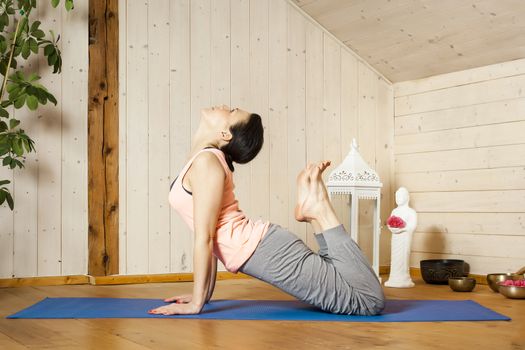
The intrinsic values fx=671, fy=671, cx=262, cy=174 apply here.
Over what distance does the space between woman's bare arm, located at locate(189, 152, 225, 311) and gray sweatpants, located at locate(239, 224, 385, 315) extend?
18 centimetres

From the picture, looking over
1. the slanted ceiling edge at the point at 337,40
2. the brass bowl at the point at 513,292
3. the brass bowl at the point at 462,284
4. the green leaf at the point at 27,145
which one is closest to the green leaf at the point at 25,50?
the green leaf at the point at 27,145

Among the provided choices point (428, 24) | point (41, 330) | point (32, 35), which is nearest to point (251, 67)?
point (428, 24)

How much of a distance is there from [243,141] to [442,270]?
186 centimetres

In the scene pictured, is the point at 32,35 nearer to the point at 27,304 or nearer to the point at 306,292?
the point at 27,304

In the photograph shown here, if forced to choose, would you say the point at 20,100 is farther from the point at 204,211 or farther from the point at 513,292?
the point at 513,292

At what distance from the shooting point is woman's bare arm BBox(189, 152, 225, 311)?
98.8 inches

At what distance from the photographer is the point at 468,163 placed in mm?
4207

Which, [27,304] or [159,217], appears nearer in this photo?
[27,304]

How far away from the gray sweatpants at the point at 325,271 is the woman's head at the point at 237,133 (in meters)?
0.34

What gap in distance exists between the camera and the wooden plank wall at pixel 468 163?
3.94 m

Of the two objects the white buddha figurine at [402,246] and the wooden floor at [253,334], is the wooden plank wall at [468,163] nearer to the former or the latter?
the white buddha figurine at [402,246]

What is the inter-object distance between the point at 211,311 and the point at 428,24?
2297 mm

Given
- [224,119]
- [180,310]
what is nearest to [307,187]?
[224,119]

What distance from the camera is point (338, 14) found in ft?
14.4
